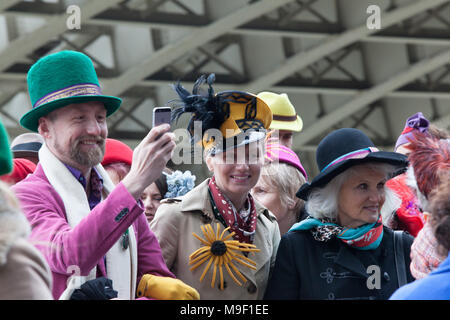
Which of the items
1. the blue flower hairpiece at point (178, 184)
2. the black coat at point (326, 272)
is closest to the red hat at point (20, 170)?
the blue flower hairpiece at point (178, 184)

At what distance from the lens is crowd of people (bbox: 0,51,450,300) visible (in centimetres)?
298

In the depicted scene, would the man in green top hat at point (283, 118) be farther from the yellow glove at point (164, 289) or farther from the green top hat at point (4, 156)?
the green top hat at point (4, 156)

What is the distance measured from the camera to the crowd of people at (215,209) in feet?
9.79

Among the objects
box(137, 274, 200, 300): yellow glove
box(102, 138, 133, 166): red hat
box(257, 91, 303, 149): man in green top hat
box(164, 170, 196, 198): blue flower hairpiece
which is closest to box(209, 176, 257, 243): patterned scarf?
box(137, 274, 200, 300): yellow glove

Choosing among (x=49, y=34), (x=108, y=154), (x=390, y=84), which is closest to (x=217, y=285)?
(x=108, y=154)

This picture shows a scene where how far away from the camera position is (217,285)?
3625 mm

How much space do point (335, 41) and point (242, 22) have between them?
7.51ft

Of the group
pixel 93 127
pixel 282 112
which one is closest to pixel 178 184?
pixel 282 112

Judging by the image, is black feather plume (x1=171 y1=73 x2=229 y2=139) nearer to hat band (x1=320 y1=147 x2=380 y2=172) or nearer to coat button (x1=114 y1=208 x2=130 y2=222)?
hat band (x1=320 y1=147 x2=380 y2=172)

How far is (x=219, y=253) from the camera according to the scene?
3643 millimetres

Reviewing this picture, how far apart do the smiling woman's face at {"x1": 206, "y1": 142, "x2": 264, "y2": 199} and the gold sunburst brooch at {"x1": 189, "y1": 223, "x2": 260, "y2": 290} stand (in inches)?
8.0

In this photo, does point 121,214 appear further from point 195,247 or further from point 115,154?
point 115,154

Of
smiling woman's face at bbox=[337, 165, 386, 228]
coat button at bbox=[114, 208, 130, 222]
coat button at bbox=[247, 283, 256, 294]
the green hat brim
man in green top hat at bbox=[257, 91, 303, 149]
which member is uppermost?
man in green top hat at bbox=[257, 91, 303, 149]
